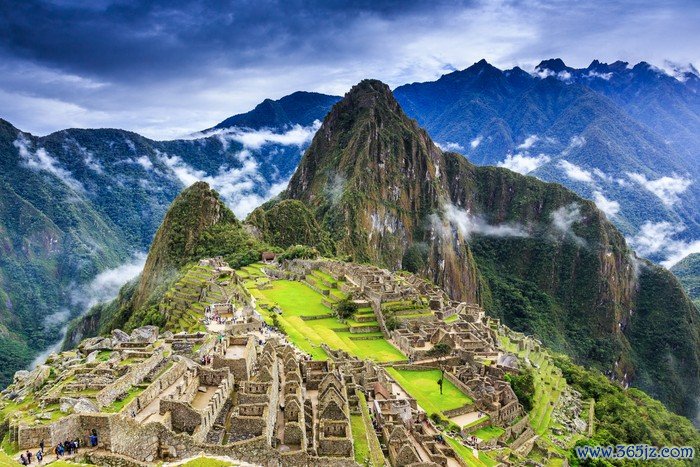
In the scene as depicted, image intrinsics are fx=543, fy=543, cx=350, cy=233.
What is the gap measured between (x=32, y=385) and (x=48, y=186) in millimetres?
184497

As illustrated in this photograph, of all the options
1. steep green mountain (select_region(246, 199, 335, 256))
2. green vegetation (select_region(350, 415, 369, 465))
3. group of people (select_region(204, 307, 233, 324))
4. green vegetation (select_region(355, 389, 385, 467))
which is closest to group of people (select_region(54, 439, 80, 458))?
green vegetation (select_region(350, 415, 369, 465))

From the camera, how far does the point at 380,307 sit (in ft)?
190

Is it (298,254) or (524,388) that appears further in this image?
(298,254)

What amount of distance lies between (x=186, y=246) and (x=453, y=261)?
3979 inches

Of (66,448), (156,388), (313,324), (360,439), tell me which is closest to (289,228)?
(313,324)

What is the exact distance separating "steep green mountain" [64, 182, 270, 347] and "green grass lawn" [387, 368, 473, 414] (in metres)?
46.5

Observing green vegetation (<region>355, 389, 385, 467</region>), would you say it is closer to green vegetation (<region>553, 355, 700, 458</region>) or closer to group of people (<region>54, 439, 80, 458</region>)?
group of people (<region>54, 439, 80, 458</region>)

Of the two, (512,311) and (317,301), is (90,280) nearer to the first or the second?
(317,301)

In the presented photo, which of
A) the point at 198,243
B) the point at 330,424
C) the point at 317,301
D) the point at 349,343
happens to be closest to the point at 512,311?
the point at 198,243

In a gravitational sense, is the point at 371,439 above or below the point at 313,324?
above

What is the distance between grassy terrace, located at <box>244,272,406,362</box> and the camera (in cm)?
4422

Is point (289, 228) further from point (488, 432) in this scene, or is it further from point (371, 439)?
point (371, 439)

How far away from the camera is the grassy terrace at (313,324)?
145ft

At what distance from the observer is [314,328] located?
51.0 m
